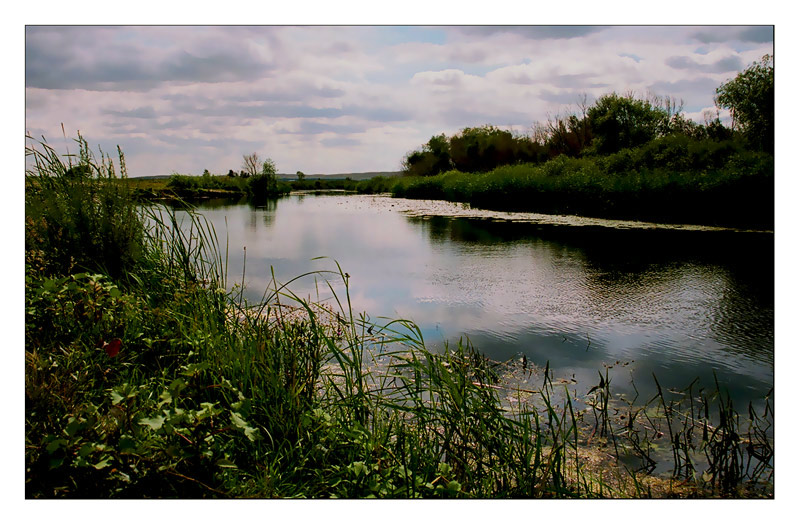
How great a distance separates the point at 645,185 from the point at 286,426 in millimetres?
10058

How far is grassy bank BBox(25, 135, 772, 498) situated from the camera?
5.45 feet

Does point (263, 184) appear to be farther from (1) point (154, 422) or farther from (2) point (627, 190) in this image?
(1) point (154, 422)

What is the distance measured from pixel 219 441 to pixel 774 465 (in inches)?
78.9

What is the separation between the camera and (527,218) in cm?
1233

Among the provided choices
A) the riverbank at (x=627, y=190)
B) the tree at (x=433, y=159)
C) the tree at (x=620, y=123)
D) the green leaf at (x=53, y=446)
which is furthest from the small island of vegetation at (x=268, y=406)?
the tree at (x=433, y=159)

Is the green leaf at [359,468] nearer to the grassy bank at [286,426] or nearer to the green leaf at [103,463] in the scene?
the grassy bank at [286,426]

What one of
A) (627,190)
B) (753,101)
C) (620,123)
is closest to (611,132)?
(620,123)

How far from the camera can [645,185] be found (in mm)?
10445

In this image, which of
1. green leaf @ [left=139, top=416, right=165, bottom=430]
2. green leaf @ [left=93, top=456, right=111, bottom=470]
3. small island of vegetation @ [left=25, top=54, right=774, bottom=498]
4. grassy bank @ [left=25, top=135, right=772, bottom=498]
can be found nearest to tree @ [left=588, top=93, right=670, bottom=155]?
small island of vegetation @ [left=25, top=54, right=774, bottom=498]

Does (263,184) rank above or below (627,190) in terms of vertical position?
above

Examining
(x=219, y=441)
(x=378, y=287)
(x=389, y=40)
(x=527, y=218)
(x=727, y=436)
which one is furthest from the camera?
(x=527, y=218)

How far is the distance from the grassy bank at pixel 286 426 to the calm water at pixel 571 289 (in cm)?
55

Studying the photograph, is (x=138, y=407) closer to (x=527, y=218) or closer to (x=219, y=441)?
(x=219, y=441)
